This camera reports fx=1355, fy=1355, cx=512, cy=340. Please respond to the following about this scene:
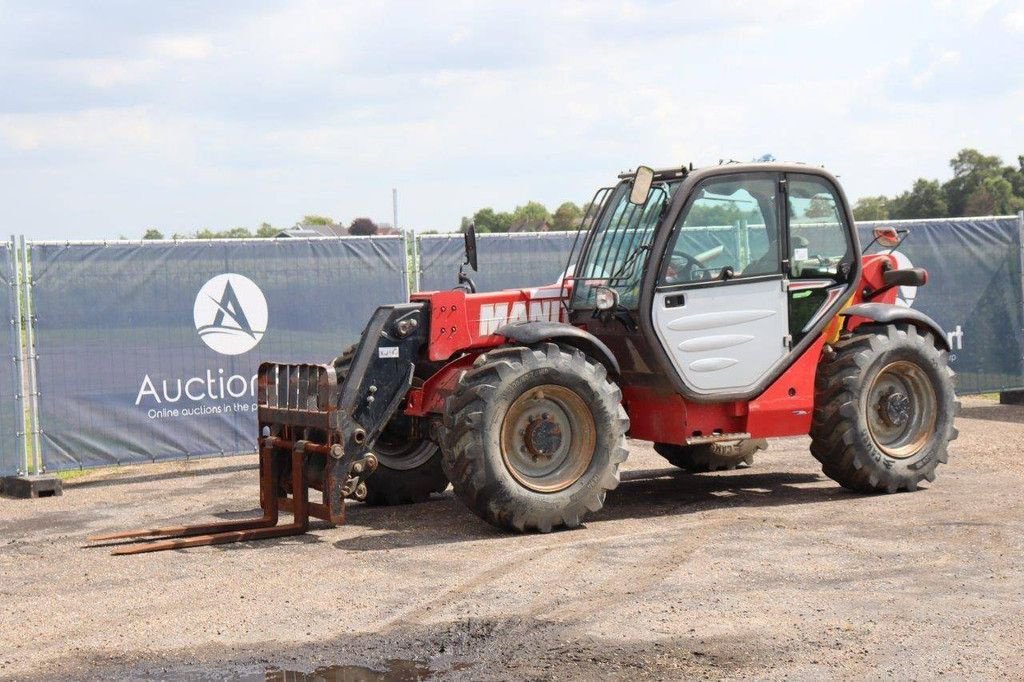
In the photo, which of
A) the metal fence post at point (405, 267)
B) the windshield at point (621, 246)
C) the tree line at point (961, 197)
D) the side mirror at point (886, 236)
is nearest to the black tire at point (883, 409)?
the side mirror at point (886, 236)

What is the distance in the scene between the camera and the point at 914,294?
16484mm

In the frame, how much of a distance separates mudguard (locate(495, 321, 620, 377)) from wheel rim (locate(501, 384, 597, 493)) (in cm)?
38

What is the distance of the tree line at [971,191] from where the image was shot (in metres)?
39.1

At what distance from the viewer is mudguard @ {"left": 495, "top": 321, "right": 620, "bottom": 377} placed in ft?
31.4

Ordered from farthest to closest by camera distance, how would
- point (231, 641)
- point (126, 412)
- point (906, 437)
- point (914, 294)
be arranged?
point (914, 294), point (126, 412), point (906, 437), point (231, 641)

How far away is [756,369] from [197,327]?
20.1 ft

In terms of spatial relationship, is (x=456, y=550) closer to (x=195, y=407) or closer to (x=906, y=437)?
(x=906, y=437)

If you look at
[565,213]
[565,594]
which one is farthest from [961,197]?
[565,594]

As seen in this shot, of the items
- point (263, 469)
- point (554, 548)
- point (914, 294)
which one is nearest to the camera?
point (554, 548)

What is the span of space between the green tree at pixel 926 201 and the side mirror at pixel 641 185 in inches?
1277

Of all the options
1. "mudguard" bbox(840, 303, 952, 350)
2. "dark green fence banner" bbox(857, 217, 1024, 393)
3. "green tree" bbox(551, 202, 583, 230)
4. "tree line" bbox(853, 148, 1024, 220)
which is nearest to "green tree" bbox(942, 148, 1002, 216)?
"tree line" bbox(853, 148, 1024, 220)

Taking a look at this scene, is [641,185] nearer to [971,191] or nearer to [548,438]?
[548,438]

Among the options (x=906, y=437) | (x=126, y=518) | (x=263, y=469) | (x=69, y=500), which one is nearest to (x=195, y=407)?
(x=69, y=500)

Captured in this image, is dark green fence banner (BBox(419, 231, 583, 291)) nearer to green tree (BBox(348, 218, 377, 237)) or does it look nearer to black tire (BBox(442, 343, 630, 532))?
green tree (BBox(348, 218, 377, 237))
